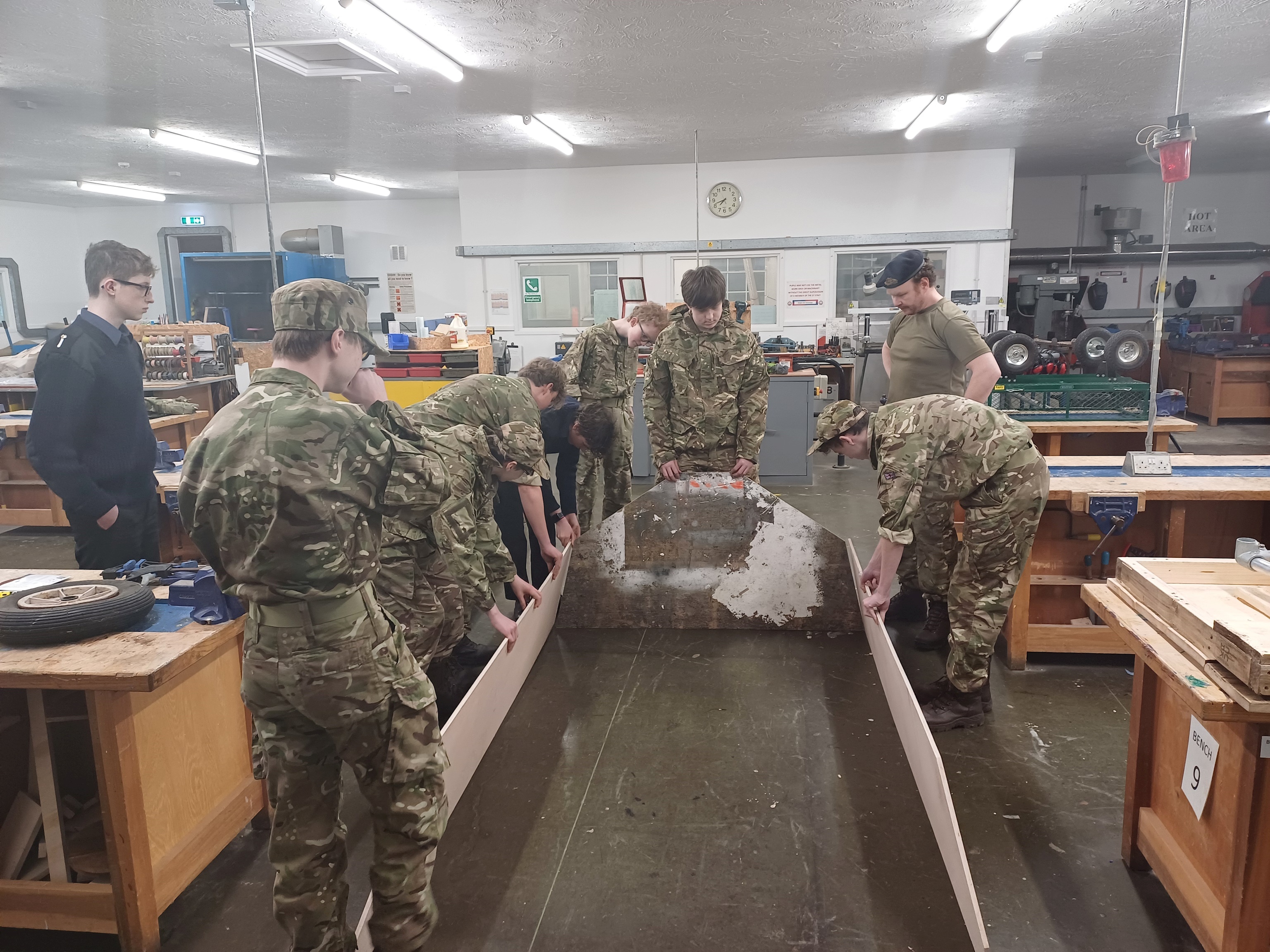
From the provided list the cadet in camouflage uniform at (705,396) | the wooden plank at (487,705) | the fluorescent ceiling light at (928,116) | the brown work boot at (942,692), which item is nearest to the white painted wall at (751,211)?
the fluorescent ceiling light at (928,116)

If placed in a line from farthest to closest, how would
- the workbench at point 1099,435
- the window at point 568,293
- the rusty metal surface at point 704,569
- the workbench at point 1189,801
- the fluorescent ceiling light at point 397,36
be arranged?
1. the window at point 568,293
2. the fluorescent ceiling light at point 397,36
3. the workbench at point 1099,435
4. the rusty metal surface at point 704,569
5. the workbench at point 1189,801

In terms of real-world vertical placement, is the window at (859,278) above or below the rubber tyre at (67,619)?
above

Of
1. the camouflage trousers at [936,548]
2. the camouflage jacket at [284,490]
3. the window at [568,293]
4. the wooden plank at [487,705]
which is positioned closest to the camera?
the camouflage jacket at [284,490]

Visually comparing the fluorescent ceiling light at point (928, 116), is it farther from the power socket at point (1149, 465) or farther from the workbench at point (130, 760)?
the workbench at point (130, 760)

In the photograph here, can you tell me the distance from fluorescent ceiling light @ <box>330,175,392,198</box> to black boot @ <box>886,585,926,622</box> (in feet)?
28.1

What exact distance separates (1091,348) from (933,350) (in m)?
3.08

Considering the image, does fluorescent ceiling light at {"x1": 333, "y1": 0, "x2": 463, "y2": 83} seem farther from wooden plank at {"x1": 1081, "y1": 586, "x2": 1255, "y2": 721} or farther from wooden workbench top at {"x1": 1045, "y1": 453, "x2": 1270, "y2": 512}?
wooden plank at {"x1": 1081, "y1": 586, "x2": 1255, "y2": 721}

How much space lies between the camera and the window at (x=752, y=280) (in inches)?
365

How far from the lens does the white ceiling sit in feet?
14.5

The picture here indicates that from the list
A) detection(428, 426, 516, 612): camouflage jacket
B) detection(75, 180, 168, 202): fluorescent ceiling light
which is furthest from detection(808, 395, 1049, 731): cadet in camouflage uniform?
detection(75, 180, 168, 202): fluorescent ceiling light

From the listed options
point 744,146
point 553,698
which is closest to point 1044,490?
point 553,698

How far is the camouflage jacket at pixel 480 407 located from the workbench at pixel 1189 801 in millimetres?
1875

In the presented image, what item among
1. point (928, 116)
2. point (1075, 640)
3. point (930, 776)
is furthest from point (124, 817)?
point (928, 116)

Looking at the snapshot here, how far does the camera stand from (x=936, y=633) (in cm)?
340
